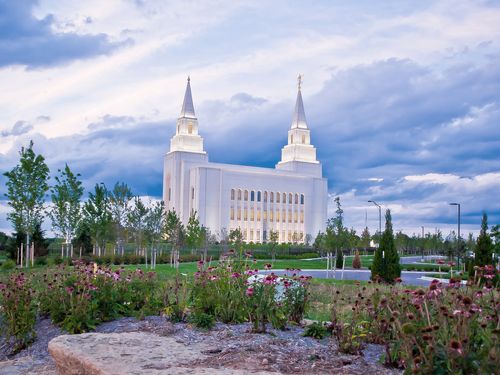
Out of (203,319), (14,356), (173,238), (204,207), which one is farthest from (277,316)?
(204,207)

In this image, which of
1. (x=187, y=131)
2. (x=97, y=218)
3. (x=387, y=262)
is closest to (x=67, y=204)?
(x=97, y=218)

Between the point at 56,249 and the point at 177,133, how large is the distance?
125 ft

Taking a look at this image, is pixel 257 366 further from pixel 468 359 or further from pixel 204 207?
pixel 204 207

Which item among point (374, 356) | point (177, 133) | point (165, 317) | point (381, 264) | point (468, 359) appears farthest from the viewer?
point (177, 133)

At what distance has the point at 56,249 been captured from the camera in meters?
47.2

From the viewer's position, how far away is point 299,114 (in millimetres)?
92500

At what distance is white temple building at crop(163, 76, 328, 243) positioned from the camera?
7900cm

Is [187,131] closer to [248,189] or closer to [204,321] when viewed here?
[248,189]

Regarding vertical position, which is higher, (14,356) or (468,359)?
(468,359)

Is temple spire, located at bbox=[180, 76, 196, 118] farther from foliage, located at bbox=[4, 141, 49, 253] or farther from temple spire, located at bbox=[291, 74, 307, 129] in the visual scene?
foliage, located at bbox=[4, 141, 49, 253]

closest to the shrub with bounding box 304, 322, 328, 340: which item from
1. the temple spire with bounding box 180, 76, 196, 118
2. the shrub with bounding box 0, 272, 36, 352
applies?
the shrub with bounding box 0, 272, 36, 352

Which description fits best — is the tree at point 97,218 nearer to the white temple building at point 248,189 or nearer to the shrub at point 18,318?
the shrub at point 18,318

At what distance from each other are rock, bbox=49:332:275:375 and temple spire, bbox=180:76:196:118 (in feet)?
251

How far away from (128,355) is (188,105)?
258 feet
